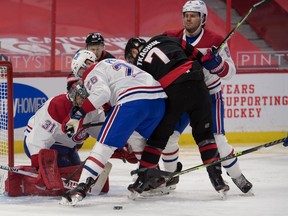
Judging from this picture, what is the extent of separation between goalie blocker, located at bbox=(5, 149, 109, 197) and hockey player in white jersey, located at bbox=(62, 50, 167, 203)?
7.6 inches

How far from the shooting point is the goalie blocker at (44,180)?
5293 mm

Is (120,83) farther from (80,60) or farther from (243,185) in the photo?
(243,185)

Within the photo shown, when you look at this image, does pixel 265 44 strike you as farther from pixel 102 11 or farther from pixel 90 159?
pixel 90 159

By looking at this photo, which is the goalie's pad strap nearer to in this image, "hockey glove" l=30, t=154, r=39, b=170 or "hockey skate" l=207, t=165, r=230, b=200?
"hockey glove" l=30, t=154, r=39, b=170

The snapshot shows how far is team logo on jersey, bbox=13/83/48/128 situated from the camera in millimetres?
7629

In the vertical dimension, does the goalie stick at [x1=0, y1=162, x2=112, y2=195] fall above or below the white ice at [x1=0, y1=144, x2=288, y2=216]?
above

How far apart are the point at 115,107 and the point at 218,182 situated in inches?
29.7

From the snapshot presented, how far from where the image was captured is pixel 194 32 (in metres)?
5.58

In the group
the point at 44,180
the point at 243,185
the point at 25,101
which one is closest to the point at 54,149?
the point at 44,180

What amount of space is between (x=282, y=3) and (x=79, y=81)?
152 inches

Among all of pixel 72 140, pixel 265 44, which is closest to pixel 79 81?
pixel 72 140

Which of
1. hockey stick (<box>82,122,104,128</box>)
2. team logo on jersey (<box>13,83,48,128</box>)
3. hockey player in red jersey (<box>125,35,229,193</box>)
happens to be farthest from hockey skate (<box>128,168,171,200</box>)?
team logo on jersey (<box>13,83,48,128</box>)

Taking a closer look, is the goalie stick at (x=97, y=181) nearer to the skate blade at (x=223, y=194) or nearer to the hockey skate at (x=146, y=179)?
the hockey skate at (x=146, y=179)

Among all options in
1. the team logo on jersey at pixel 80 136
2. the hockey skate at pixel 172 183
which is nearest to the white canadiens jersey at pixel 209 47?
the hockey skate at pixel 172 183
